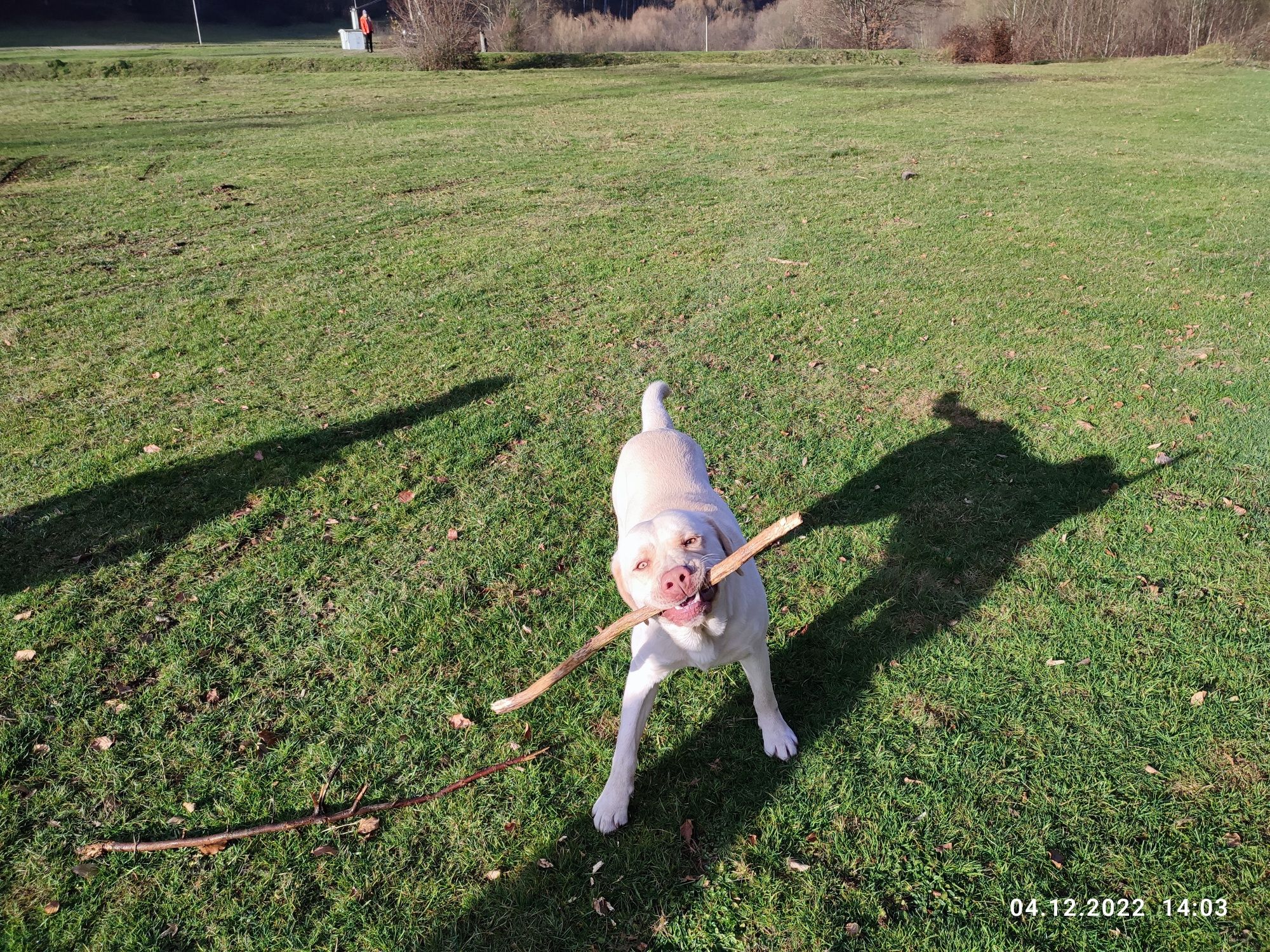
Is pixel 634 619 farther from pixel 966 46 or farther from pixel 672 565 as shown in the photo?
pixel 966 46

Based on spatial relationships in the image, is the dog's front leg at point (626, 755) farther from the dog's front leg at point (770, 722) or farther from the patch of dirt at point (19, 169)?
the patch of dirt at point (19, 169)

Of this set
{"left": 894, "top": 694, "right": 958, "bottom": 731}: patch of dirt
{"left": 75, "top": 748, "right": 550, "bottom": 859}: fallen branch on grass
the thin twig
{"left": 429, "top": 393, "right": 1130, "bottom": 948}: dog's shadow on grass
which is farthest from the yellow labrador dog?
the thin twig

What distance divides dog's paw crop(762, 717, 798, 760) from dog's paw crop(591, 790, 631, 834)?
25.9 inches

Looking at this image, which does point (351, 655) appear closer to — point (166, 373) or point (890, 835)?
point (890, 835)

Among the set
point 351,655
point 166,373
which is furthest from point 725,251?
point 351,655

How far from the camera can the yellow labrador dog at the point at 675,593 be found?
248 cm

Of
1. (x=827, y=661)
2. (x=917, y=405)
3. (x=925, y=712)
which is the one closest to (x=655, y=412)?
(x=827, y=661)

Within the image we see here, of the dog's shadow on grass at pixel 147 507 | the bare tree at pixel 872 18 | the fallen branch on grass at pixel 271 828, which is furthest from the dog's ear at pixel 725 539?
the bare tree at pixel 872 18

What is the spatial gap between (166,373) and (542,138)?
1339cm

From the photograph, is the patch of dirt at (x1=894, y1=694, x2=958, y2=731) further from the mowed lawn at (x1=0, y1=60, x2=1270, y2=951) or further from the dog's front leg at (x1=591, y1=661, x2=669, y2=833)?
the dog's front leg at (x1=591, y1=661, x2=669, y2=833)

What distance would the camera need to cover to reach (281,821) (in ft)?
9.81

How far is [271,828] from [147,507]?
9.37ft
